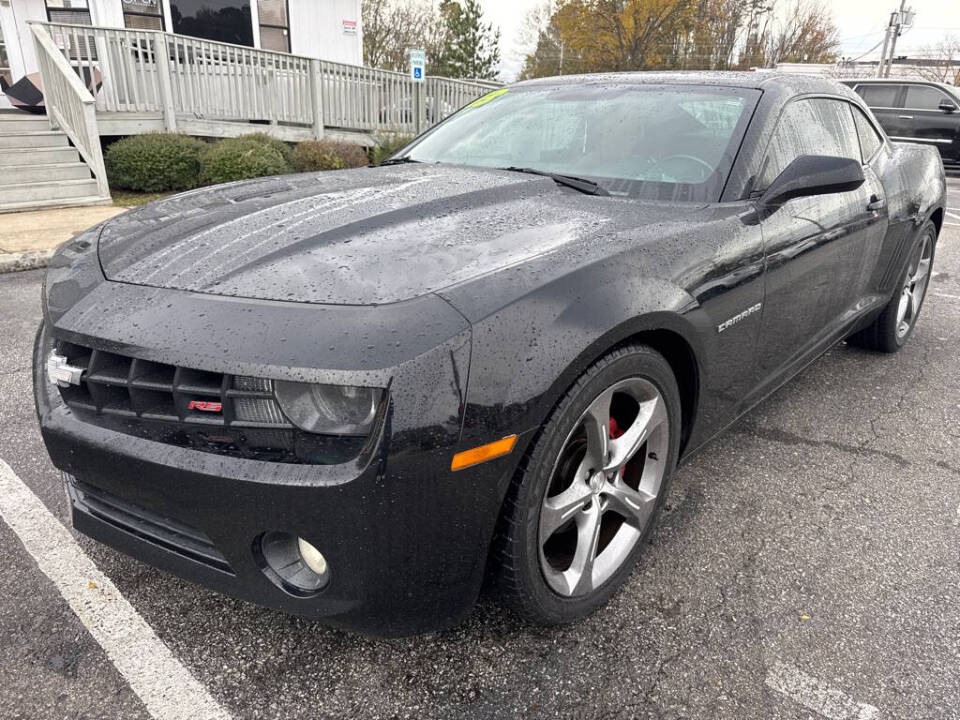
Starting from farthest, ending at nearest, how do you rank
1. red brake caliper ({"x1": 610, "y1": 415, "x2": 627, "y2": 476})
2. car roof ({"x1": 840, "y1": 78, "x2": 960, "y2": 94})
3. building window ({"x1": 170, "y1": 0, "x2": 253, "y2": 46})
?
1. car roof ({"x1": 840, "y1": 78, "x2": 960, "y2": 94})
2. building window ({"x1": 170, "y1": 0, "x2": 253, "y2": 46})
3. red brake caliper ({"x1": 610, "y1": 415, "x2": 627, "y2": 476})

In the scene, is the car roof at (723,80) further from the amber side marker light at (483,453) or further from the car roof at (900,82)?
the car roof at (900,82)

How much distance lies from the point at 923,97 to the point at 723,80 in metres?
14.8

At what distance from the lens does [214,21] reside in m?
12.5

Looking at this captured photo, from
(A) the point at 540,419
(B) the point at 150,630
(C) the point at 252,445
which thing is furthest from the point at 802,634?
(B) the point at 150,630

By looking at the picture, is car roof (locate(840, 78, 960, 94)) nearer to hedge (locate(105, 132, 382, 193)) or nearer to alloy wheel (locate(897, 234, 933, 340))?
hedge (locate(105, 132, 382, 193))

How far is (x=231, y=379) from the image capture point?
1.45 meters

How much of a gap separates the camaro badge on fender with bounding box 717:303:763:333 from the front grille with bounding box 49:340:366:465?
125 centimetres

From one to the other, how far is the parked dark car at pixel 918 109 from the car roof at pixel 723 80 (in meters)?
13.6

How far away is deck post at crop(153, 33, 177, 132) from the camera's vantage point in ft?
32.0

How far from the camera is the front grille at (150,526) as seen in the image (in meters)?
1.59

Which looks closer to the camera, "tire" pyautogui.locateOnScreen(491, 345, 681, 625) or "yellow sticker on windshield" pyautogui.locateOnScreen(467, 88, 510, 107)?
"tire" pyautogui.locateOnScreen(491, 345, 681, 625)

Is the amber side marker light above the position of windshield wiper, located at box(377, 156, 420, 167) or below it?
below

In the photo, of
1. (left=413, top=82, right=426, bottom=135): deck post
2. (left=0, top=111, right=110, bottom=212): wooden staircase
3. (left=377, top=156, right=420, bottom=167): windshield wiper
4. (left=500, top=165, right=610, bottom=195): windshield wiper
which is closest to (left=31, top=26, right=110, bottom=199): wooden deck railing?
(left=0, top=111, right=110, bottom=212): wooden staircase

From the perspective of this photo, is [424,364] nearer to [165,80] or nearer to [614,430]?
[614,430]
